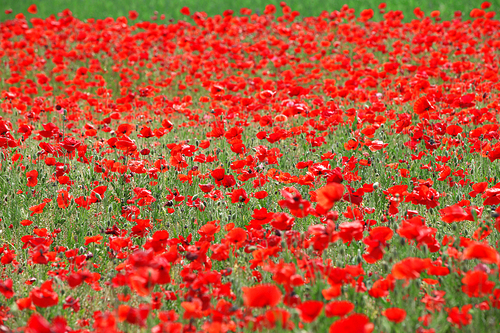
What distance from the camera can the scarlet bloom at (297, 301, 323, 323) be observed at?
1646mm

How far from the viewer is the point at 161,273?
1.98 meters

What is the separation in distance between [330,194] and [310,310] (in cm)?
60

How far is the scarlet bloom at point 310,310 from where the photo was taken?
5.40 feet

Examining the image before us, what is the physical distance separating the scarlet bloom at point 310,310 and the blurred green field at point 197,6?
12051mm

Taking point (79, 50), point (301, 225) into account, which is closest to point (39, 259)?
point (301, 225)

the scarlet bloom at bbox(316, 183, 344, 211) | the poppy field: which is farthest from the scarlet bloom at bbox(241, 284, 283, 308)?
the scarlet bloom at bbox(316, 183, 344, 211)

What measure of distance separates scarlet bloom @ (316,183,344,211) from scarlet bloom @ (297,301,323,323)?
57 cm

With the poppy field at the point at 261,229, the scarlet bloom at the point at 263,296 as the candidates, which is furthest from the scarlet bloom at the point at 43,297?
the scarlet bloom at the point at 263,296

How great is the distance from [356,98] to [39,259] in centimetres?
459

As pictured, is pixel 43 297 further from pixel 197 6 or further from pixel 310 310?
pixel 197 6

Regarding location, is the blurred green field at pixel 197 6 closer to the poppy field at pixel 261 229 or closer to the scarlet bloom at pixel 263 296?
the poppy field at pixel 261 229

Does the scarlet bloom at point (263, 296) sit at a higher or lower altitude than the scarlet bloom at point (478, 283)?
lower

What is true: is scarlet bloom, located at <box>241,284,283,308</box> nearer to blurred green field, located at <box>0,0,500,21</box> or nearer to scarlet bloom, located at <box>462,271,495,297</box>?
scarlet bloom, located at <box>462,271,495,297</box>

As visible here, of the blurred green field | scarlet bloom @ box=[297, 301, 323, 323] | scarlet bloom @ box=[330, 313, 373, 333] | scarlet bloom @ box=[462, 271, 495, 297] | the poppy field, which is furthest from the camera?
the blurred green field
